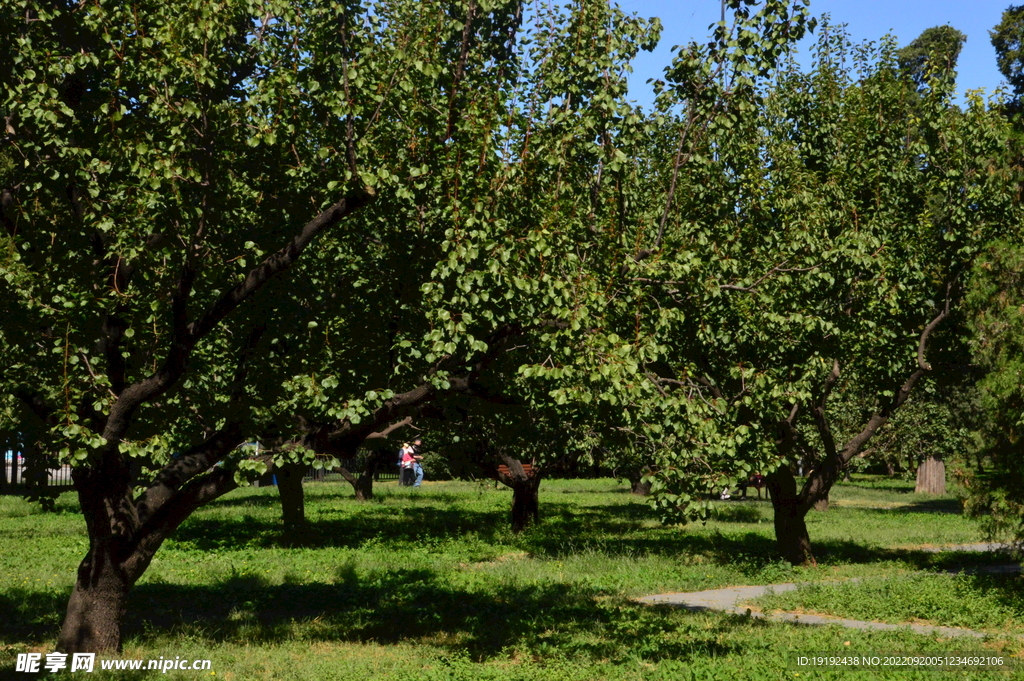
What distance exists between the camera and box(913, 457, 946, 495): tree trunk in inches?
1775

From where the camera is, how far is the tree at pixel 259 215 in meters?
9.48

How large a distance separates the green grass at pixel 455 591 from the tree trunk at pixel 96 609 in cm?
57

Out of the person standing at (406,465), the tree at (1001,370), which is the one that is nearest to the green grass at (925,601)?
the tree at (1001,370)

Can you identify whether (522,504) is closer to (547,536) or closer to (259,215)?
(547,536)

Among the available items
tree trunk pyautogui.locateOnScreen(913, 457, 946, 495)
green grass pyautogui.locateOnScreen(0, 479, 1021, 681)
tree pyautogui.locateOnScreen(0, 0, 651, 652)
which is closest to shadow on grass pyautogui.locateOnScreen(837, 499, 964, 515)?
green grass pyautogui.locateOnScreen(0, 479, 1021, 681)

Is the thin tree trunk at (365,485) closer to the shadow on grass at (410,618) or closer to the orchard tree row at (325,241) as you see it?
the shadow on grass at (410,618)

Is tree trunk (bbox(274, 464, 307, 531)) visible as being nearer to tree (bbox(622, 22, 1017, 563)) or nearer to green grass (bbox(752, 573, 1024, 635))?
tree (bbox(622, 22, 1017, 563))

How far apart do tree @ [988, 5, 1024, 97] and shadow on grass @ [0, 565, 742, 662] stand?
28.5 meters

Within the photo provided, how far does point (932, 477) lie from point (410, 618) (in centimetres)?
3788

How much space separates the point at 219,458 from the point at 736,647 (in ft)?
21.2

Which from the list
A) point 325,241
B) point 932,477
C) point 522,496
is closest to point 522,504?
point 522,496

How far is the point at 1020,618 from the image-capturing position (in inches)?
530

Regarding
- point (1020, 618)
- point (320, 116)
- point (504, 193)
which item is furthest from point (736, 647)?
point (320, 116)

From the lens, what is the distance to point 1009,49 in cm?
3816
